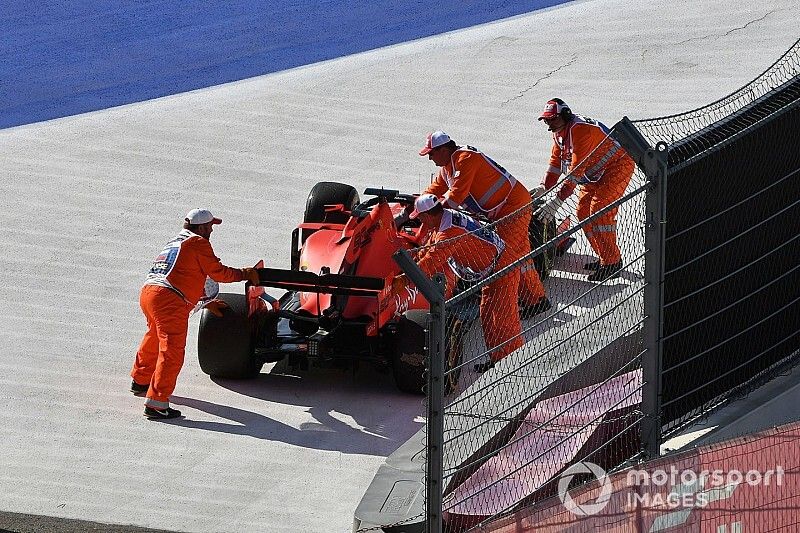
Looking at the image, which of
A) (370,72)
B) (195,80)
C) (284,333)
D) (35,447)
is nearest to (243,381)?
(284,333)

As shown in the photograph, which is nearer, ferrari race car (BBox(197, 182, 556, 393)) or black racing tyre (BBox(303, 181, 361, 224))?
ferrari race car (BBox(197, 182, 556, 393))

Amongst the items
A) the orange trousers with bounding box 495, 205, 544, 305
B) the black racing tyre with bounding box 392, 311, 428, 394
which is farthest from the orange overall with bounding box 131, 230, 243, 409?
the orange trousers with bounding box 495, 205, 544, 305

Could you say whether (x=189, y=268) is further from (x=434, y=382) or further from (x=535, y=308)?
(x=434, y=382)

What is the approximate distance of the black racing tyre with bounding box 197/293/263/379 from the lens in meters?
9.80

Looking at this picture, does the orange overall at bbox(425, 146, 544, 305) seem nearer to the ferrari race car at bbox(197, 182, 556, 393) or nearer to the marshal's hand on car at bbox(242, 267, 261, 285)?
the ferrari race car at bbox(197, 182, 556, 393)

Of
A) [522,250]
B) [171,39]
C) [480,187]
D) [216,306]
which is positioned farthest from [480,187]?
[171,39]

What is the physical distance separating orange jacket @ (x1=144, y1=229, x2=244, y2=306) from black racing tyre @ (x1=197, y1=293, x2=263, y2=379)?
29 centimetres

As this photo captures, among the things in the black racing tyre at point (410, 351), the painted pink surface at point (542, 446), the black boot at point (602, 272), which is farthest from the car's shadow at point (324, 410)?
the painted pink surface at point (542, 446)

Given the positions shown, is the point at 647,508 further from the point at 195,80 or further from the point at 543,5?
the point at 543,5

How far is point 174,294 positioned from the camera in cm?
952

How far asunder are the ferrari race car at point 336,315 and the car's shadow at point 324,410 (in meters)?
0.15

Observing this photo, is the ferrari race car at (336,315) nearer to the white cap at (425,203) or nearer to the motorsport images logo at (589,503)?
the white cap at (425,203)

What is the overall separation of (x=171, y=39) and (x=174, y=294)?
10.8m

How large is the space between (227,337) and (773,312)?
3783mm
